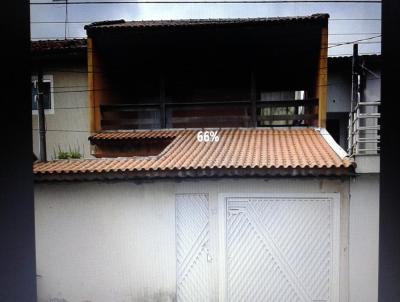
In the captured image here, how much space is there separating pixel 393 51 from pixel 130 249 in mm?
6008

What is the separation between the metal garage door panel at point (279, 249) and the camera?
6.55 meters

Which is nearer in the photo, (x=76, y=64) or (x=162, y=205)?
(x=162, y=205)

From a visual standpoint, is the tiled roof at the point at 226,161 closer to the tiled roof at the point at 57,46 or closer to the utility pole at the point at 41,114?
the utility pole at the point at 41,114

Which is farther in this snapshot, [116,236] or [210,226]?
[116,236]

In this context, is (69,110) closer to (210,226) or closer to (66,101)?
(66,101)

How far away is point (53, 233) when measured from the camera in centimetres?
698

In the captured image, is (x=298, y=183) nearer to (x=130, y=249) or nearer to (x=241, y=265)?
(x=241, y=265)

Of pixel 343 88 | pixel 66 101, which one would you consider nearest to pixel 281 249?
pixel 343 88

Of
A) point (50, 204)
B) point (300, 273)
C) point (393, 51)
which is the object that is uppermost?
point (393, 51)

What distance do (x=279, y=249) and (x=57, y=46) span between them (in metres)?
7.80

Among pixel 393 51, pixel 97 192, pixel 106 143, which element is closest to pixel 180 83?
pixel 106 143

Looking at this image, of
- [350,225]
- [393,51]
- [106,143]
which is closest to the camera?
[393,51]

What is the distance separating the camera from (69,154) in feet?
31.8

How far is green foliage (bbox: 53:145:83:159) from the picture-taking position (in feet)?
31.5
